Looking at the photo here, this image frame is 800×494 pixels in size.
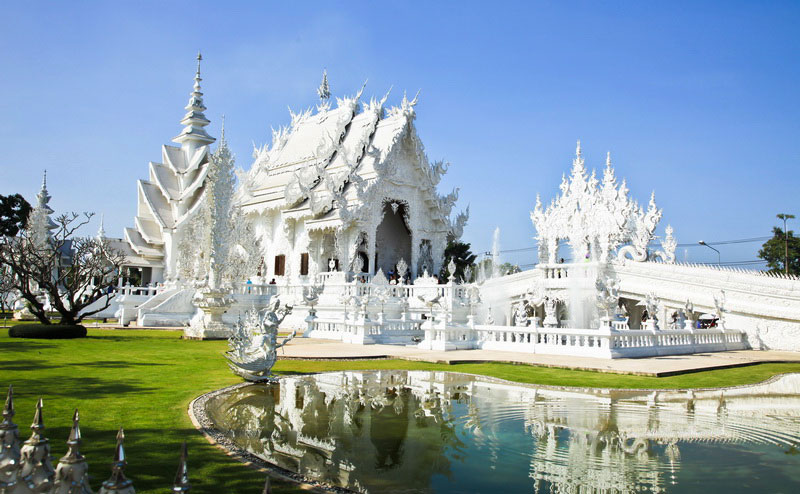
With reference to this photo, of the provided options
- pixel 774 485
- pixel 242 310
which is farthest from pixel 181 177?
pixel 774 485

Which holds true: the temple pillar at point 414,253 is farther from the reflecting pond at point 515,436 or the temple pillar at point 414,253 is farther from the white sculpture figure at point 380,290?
the reflecting pond at point 515,436

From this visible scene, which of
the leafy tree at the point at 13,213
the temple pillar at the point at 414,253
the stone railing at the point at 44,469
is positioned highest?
the leafy tree at the point at 13,213

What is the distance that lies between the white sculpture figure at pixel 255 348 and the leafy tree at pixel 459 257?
757 inches

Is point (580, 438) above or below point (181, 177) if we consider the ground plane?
below

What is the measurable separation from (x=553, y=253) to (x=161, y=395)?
77.6 feet

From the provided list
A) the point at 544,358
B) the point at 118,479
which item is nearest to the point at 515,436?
the point at 118,479

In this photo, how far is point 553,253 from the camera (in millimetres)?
28625

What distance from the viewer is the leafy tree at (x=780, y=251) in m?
40.0

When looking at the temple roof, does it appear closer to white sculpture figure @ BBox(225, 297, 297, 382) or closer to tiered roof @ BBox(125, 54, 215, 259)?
tiered roof @ BBox(125, 54, 215, 259)

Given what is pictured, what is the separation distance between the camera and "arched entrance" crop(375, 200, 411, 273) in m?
28.8

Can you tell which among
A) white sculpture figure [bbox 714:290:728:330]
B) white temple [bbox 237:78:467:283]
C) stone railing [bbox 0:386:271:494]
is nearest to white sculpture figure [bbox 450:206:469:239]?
→ white temple [bbox 237:78:467:283]

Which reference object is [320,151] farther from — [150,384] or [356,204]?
[150,384]

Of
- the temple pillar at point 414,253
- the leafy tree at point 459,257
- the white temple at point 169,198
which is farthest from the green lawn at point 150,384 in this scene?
the white temple at point 169,198

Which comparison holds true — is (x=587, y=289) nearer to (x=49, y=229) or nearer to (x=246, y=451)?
(x=246, y=451)
